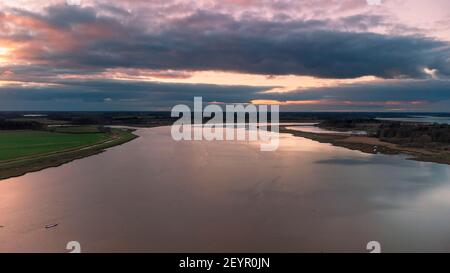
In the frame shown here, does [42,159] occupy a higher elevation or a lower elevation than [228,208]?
higher

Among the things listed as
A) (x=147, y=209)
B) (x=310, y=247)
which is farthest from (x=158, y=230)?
(x=310, y=247)

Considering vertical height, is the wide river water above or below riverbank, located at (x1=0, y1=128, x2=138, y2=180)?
below

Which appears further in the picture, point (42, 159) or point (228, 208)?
point (42, 159)

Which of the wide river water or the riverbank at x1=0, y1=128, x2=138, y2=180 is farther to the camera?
the riverbank at x1=0, y1=128, x2=138, y2=180

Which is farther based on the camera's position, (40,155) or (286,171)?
(40,155)

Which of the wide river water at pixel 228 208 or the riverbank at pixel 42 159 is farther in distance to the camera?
the riverbank at pixel 42 159

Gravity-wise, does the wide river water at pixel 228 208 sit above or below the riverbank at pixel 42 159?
below

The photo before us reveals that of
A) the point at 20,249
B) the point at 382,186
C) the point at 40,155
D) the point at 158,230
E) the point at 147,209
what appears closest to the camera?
the point at 20,249
